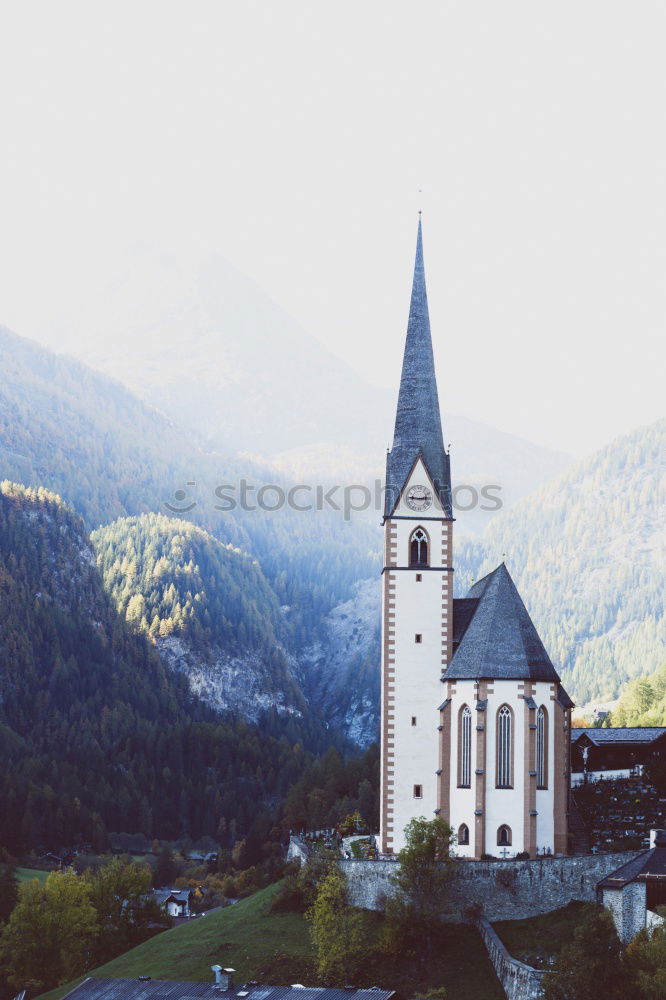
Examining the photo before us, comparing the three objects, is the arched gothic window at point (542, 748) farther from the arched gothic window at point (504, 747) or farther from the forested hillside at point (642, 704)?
the forested hillside at point (642, 704)

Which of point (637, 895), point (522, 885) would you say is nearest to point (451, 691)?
point (522, 885)

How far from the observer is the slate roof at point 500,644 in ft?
277

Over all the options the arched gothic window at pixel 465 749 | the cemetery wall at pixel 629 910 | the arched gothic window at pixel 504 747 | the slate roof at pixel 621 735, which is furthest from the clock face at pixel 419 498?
the cemetery wall at pixel 629 910

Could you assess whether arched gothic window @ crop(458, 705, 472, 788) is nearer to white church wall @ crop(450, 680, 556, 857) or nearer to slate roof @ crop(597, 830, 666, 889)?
white church wall @ crop(450, 680, 556, 857)

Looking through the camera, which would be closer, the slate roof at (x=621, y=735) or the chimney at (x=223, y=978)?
the chimney at (x=223, y=978)

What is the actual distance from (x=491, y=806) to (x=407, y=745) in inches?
313

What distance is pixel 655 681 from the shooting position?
187 m

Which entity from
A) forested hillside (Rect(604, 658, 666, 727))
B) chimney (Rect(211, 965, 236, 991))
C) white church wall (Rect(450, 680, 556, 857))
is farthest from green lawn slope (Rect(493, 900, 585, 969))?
forested hillside (Rect(604, 658, 666, 727))

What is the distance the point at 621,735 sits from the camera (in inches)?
4368

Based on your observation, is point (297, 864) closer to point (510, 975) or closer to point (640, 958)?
point (510, 975)

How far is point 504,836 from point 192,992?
1924 cm

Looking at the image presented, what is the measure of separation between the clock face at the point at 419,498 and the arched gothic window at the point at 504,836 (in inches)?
825

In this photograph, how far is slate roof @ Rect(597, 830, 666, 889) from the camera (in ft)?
227

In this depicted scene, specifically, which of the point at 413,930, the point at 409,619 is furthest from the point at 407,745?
the point at 413,930
